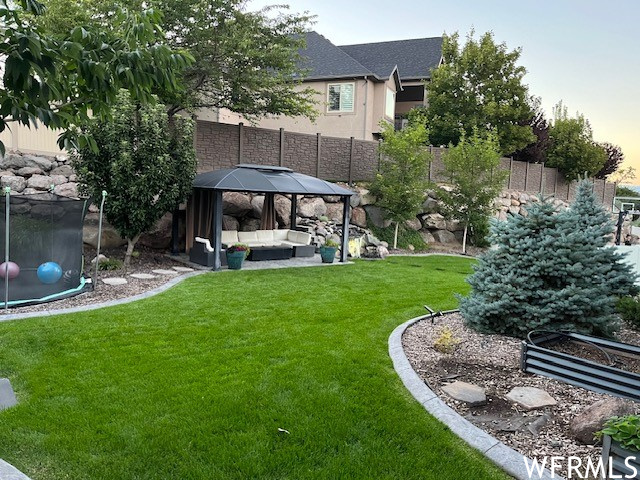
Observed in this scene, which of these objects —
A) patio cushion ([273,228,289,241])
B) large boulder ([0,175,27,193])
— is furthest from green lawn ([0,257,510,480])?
patio cushion ([273,228,289,241])

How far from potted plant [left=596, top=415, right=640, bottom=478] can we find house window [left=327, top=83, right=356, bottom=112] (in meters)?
22.4

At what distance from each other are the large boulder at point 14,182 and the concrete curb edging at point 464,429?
1062 cm

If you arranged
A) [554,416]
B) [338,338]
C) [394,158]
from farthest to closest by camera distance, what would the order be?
[394,158] → [338,338] → [554,416]

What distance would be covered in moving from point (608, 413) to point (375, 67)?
980 inches

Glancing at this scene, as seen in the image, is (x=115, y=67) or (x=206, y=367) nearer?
(x=115, y=67)

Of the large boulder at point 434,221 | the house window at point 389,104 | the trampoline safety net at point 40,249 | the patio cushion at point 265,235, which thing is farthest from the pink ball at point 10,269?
the house window at point 389,104

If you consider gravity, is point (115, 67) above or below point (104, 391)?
above

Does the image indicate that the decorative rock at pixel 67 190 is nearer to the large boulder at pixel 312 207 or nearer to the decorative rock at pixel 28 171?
the decorative rock at pixel 28 171

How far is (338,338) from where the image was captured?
19.2 ft

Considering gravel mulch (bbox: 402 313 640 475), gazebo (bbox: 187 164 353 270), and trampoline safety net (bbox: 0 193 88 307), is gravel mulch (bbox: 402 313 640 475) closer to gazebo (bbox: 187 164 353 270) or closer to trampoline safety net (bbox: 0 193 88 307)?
trampoline safety net (bbox: 0 193 88 307)

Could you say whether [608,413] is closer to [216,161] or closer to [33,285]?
[33,285]

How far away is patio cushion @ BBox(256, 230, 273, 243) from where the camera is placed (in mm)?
13984

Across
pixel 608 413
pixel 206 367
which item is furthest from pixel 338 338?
pixel 608 413

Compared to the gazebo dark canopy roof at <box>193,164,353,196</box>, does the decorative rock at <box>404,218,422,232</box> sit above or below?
below
